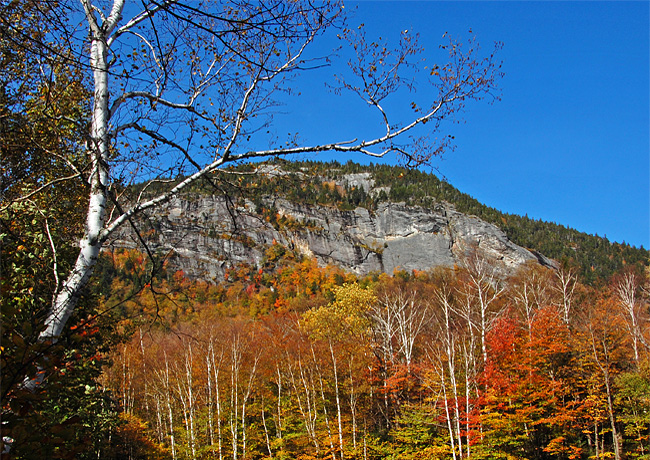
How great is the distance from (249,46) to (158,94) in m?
0.91

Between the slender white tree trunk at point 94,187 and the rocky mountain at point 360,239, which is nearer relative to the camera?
the slender white tree trunk at point 94,187

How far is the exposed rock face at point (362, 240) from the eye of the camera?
3730 inches

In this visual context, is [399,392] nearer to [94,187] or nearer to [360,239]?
[94,187]

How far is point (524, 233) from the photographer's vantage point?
10431 centimetres

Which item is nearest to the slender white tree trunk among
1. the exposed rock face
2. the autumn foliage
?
the autumn foliage

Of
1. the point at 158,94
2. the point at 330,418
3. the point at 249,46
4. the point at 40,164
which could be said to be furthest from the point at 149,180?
the point at 330,418

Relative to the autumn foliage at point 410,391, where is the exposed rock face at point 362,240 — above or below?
above

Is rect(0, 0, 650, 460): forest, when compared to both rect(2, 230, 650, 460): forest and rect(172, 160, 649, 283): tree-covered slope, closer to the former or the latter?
rect(2, 230, 650, 460): forest

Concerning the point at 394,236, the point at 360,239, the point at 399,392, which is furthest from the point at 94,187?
the point at 360,239

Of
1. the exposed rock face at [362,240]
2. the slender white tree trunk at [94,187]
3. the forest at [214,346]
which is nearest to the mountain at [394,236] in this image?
the exposed rock face at [362,240]

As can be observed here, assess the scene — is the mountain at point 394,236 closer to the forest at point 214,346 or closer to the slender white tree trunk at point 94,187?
the forest at point 214,346

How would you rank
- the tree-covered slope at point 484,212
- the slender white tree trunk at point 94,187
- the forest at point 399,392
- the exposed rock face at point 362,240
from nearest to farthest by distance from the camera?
the slender white tree trunk at point 94,187, the forest at point 399,392, the tree-covered slope at point 484,212, the exposed rock face at point 362,240

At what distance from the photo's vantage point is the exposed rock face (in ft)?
311

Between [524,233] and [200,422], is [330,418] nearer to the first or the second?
[200,422]
